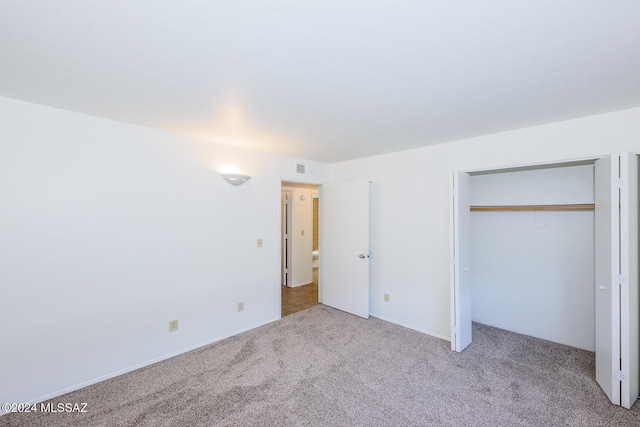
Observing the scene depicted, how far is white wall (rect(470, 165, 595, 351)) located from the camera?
9.71 ft

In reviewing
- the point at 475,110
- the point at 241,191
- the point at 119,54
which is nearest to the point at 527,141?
the point at 475,110

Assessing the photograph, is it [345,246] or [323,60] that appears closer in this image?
[323,60]

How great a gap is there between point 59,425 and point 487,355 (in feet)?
12.3

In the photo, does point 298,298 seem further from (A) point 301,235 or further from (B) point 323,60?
(B) point 323,60

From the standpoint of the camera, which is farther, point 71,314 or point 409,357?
point 409,357

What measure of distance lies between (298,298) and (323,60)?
4.13 m

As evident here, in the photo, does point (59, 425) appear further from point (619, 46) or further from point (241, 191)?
point (619, 46)

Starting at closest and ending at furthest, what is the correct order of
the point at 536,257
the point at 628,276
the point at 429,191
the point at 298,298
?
the point at 628,276, the point at 536,257, the point at 429,191, the point at 298,298

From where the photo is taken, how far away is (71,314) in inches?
90.0

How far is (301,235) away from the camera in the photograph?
227 inches

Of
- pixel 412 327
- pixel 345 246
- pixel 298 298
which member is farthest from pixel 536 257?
pixel 298 298

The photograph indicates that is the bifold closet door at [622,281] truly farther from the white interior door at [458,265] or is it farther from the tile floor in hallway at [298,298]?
the tile floor in hallway at [298,298]

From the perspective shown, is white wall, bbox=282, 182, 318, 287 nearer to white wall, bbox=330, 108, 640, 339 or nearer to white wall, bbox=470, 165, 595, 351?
white wall, bbox=330, 108, 640, 339

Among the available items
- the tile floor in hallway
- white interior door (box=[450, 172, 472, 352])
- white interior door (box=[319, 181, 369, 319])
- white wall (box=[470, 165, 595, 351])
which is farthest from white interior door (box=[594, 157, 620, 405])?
the tile floor in hallway
